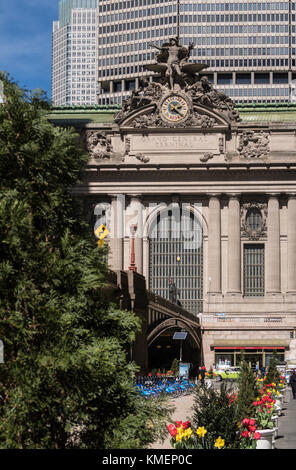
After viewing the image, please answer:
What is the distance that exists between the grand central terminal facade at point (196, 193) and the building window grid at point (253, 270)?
110 millimetres

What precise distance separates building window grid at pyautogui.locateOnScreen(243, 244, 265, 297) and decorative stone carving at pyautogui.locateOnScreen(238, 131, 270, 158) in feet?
32.7

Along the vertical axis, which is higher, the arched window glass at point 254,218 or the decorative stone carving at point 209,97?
the decorative stone carving at point 209,97

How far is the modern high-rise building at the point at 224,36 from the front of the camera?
183 metres

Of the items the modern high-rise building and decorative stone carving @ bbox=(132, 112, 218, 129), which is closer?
decorative stone carving @ bbox=(132, 112, 218, 129)

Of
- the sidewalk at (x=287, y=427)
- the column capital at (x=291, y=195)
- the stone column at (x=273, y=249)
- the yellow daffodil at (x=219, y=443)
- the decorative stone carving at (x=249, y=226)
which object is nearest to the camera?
the yellow daffodil at (x=219, y=443)

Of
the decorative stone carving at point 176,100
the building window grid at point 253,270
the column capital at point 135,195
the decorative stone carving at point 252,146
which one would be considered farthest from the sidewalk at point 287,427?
the decorative stone carving at point 176,100

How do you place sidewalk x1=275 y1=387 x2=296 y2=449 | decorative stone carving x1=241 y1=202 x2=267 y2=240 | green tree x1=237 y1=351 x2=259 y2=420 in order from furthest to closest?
1. decorative stone carving x1=241 y1=202 x2=267 y2=240
2. sidewalk x1=275 y1=387 x2=296 y2=449
3. green tree x1=237 y1=351 x2=259 y2=420

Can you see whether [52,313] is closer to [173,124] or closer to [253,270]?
[173,124]

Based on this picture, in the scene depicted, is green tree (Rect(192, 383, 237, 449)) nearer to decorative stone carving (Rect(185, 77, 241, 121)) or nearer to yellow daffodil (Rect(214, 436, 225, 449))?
yellow daffodil (Rect(214, 436, 225, 449))

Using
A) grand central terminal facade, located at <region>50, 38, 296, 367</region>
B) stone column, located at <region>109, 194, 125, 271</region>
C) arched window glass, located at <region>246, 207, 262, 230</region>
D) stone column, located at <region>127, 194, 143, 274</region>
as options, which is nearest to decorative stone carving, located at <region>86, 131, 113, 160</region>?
grand central terminal facade, located at <region>50, 38, 296, 367</region>

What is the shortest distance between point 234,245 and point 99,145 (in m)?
18.6

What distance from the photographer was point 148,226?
104875mm

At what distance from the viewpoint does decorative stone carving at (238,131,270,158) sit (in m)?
104

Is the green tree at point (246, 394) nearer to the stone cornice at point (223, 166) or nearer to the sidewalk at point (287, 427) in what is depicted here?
the sidewalk at point (287, 427)
